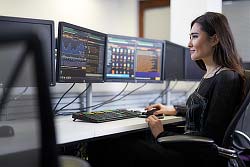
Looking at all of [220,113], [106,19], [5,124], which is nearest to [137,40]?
[220,113]

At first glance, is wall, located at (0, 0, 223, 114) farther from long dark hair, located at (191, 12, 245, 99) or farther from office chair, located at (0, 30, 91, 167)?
office chair, located at (0, 30, 91, 167)

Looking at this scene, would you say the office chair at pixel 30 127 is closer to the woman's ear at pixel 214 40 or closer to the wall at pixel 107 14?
the woman's ear at pixel 214 40

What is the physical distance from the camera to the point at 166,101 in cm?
288

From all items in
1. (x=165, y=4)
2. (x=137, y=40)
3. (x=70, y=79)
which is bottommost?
(x=70, y=79)

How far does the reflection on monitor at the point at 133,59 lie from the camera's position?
2.12 meters

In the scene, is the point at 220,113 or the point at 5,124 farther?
the point at 220,113

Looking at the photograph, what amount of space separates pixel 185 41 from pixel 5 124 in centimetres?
276

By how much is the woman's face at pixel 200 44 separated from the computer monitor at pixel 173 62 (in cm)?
91

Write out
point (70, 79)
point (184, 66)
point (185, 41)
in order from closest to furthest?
point (70, 79)
point (184, 66)
point (185, 41)

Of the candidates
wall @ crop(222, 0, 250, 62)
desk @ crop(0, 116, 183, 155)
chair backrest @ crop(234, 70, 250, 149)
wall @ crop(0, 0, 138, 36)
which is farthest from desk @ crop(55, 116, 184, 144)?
wall @ crop(222, 0, 250, 62)

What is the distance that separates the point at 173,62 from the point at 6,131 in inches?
87.4

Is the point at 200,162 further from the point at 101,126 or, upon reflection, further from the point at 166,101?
the point at 166,101

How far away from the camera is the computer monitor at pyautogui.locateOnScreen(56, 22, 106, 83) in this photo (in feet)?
5.52

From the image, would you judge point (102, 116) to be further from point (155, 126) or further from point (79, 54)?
point (79, 54)
